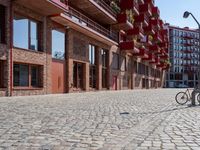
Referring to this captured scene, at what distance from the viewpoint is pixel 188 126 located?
898 cm

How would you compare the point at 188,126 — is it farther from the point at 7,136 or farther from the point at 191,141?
the point at 7,136

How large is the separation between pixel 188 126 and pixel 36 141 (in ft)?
13.5

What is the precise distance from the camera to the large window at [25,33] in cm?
2305

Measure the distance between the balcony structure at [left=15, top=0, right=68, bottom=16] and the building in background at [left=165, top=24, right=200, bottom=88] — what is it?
99236 millimetres

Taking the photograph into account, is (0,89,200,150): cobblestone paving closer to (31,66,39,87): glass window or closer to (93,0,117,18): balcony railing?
(31,66,39,87): glass window

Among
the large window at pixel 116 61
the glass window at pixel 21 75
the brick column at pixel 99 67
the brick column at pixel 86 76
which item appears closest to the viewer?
the glass window at pixel 21 75

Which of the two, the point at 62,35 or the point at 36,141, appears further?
the point at 62,35

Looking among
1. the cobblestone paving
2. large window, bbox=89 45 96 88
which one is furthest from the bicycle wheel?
large window, bbox=89 45 96 88

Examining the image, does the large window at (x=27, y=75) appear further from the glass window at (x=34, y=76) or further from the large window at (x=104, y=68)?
the large window at (x=104, y=68)

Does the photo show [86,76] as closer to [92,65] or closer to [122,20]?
[92,65]

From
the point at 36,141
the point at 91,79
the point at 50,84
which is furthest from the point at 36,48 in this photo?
the point at 36,141

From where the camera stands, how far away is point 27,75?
2419 centimetres

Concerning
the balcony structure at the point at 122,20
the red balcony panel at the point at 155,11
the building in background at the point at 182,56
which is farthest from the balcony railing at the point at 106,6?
the building in background at the point at 182,56

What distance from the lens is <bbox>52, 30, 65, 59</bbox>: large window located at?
28017 millimetres
